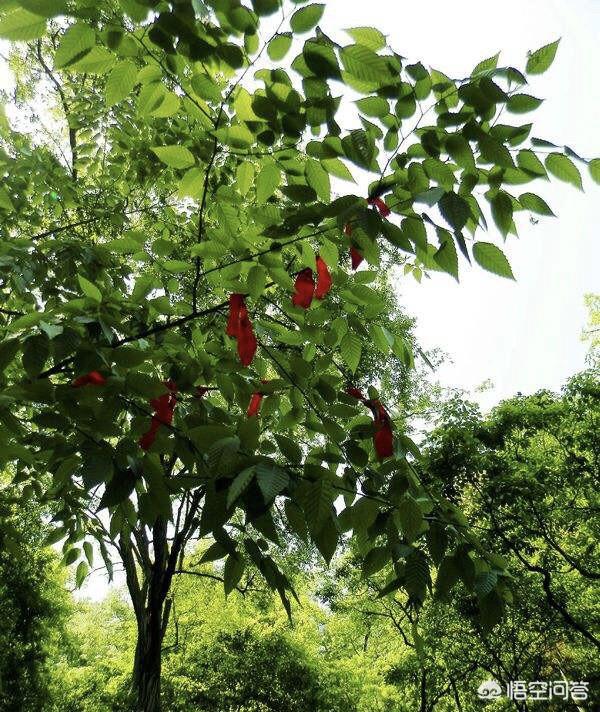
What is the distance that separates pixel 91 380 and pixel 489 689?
19.1 meters

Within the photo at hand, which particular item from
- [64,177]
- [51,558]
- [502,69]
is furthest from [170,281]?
[51,558]

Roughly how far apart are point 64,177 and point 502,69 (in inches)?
146

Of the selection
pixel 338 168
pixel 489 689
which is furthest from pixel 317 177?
pixel 489 689

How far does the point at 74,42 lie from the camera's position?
1313 millimetres

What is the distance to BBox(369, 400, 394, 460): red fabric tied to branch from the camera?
1603 mm

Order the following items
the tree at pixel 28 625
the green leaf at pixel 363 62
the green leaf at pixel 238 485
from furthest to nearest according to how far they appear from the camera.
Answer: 1. the tree at pixel 28 625
2. the green leaf at pixel 363 62
3. the green leaf at pixel 238 485

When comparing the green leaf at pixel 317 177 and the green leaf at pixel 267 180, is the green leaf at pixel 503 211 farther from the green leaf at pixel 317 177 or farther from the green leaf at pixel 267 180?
the green leaf at pixel 267 180

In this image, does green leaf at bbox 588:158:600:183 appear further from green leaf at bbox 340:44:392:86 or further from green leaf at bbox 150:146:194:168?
green leaf at bbox 150:146:194:168

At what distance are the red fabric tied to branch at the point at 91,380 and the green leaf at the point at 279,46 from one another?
1.02m

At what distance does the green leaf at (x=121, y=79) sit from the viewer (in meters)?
1.42

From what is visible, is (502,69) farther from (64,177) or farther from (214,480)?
(64,177)

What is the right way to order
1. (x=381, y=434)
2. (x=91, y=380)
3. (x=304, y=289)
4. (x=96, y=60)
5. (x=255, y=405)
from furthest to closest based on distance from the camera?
(x=255, y=405)
(x=304, y=289)
(x=381, y=434)
(x=91, y=380)
(x=96, y=60)

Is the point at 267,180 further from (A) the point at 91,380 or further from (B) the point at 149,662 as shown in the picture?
(B) the point at 149,662

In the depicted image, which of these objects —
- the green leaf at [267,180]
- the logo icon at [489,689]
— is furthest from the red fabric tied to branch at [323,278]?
the logo icon at [489,689]
